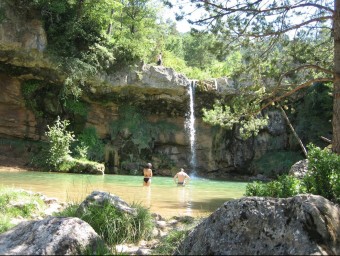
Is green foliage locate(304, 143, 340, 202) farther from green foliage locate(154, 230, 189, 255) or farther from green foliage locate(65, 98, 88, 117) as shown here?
green foliage locate(65, 98, 88, 117)

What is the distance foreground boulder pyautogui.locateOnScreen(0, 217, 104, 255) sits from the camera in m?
3.28

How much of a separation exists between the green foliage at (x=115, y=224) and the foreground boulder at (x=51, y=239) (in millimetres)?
1532

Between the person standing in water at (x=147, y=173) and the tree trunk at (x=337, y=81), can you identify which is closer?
the tree trunk at (x=337, y=81)

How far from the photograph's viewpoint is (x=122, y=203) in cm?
585

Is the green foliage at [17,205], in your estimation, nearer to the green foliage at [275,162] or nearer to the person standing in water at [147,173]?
the person standing in water at [147,173]

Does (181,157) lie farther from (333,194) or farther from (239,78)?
(333,194)

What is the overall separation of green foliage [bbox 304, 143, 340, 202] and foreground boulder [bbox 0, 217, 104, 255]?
3.12 meters

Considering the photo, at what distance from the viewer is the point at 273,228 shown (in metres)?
3.24

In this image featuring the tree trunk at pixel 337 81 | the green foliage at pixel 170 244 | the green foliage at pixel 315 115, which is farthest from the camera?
the green foliage at pixel 315 115

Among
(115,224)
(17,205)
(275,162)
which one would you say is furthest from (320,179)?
(275,162)

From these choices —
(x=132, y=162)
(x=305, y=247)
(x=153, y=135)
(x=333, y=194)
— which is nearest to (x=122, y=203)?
(x=333, y=194)

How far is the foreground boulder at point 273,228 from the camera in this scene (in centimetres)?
302

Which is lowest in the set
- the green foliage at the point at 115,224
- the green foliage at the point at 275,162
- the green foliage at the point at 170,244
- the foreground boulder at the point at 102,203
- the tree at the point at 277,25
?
the green foliage at the point at 170,244

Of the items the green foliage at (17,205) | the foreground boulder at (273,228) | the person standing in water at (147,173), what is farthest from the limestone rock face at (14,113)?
the foreground boulder at (273,228)
